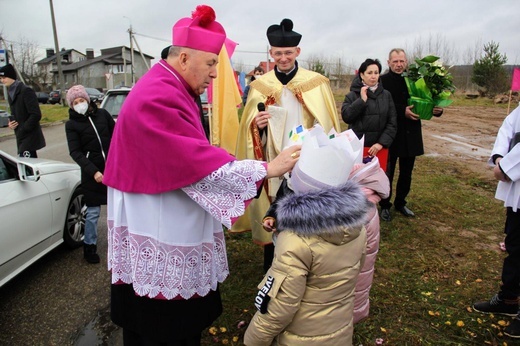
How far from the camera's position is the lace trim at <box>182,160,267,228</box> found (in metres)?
1.77

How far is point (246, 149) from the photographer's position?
3609 mm

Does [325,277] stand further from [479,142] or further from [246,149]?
[479,142]

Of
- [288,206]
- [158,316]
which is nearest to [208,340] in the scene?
[158,316]

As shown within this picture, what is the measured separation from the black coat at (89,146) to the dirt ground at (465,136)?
7.40m

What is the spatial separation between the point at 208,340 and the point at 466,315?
2090 millimetres

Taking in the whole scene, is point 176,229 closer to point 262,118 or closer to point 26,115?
point 262,118

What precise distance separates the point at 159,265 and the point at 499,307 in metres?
2.81

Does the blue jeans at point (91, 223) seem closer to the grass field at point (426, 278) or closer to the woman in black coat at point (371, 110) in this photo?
the grass field at point (426, 278)

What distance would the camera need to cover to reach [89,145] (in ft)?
13.5

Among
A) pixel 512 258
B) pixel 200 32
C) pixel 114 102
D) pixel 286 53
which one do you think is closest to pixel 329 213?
pixel 200 32

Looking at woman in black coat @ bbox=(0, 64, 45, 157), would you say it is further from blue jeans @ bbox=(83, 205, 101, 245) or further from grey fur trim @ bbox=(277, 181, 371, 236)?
grey fur trim @ bbox=(277, 181, 371, 236)

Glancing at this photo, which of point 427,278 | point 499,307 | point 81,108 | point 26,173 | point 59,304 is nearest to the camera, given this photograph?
point 499,307

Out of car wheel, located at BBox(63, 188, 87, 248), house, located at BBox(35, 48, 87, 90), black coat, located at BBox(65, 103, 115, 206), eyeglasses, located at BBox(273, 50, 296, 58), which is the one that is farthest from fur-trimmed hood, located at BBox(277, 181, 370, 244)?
house, located at BBox(35, 48, 87, 90)

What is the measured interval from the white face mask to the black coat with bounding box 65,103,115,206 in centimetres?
5
